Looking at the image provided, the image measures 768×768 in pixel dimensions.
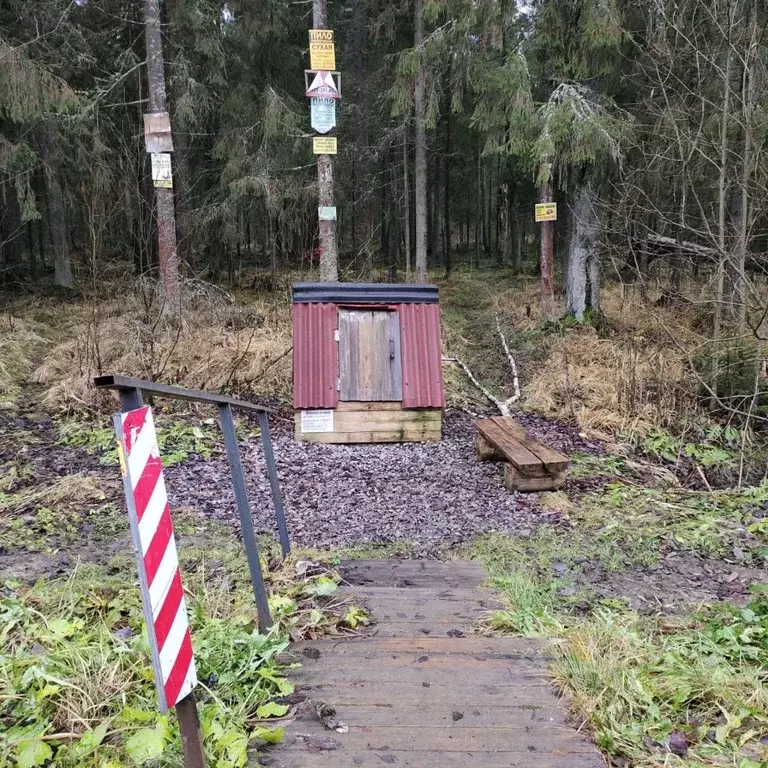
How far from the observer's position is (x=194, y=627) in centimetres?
248

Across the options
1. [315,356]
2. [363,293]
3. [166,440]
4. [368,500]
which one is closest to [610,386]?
[363,293]

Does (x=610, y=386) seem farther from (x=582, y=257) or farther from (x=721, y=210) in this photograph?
(x=582, y=257)

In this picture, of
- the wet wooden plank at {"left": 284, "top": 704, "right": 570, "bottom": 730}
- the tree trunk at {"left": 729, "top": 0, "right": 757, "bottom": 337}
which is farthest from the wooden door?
the wet wooden plank at {"left": 284, "top": 704, "right": 570, "bottom": 730}

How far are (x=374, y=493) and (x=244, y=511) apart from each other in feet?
11.6

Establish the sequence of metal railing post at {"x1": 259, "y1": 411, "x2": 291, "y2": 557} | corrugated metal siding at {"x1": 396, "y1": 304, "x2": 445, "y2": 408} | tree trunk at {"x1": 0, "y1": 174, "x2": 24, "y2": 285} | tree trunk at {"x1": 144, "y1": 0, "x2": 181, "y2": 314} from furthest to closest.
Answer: tree trunk at {"x1": 0, "y1": 174, "x2": 24, "y2": 285}, tree trunk at {"x1": 144, "y1": 0, "x2": 181, "y2": 314}, corrugated metal siding at {"x1": 396, "y1": 304, "x2": 445, "y2": 408}, metal railing post at {"x1": 259, "y1": 411, "x2": 291, "y2": 557}

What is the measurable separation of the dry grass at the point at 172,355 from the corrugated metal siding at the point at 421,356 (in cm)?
236

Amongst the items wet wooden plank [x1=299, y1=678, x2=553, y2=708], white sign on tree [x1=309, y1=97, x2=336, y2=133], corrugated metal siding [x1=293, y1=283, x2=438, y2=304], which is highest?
white sign on tree [x1=309, y1=97, x2=336, y2=133]

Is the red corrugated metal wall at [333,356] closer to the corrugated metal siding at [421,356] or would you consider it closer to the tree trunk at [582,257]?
the corrugated metal siding at [421,356]

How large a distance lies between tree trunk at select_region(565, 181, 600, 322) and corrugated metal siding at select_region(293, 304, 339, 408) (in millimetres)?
5890

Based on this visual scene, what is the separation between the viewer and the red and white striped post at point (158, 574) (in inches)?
59.1

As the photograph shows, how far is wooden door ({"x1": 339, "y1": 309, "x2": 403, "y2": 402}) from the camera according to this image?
23.7ft

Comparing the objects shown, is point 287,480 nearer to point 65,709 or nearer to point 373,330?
point 373,330

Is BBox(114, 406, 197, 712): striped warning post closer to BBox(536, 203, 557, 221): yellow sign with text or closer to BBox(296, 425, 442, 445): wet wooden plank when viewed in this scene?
BBox(296, 425, 442, 445): wet wooden plank

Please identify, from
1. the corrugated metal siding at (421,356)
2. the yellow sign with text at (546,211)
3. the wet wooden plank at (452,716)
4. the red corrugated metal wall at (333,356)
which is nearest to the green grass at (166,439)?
the red corrugated metal wall at (333,356)
